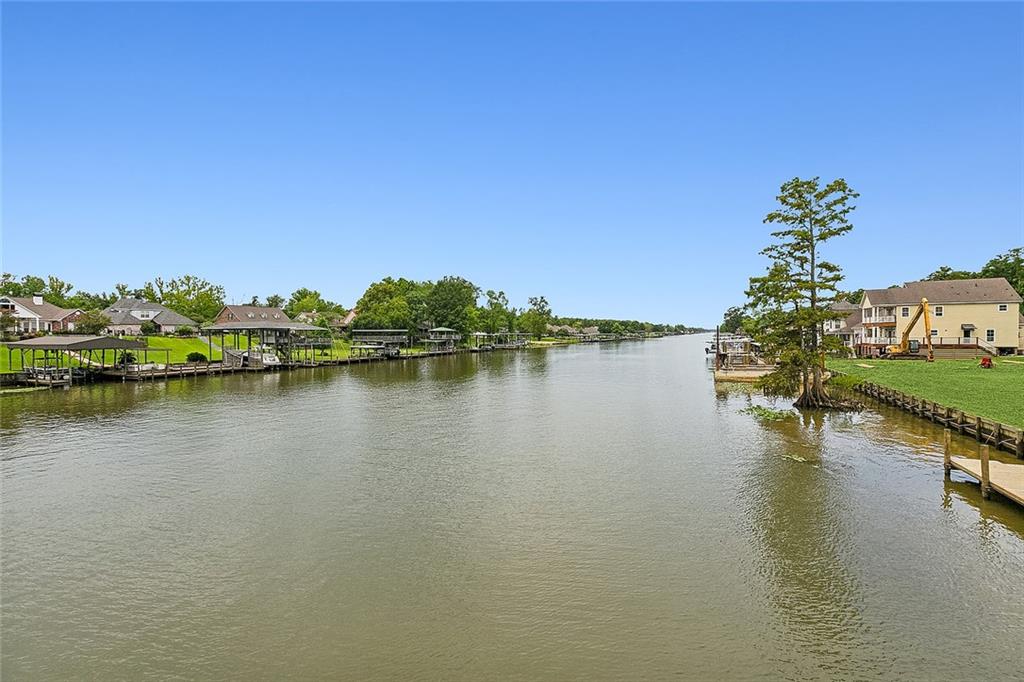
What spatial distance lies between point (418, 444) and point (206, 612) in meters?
12.5

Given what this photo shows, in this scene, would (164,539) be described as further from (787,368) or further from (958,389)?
(958,389)

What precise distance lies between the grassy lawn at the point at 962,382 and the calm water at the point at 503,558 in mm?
3957

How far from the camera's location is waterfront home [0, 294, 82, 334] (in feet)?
223

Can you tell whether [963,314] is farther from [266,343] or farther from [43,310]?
[43,310]

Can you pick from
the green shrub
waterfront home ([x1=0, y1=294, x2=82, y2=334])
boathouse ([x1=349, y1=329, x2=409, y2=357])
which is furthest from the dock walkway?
waterfront home ([x1=0, y1=294, x2=82, y2=334])

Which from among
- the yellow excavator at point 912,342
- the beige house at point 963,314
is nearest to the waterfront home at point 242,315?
the yellow excavator at point 912,342

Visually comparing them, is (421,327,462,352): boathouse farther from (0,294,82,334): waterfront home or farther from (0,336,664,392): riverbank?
(0,294,82,334): waterfront home

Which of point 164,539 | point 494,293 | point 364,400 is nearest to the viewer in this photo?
point 164,539

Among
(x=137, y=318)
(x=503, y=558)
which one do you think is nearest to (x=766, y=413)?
(x=503, y=558)

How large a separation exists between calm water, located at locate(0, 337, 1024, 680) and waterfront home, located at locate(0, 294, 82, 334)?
60265 millimetres

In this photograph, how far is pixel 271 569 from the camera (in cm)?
1064

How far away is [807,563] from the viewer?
10805mm

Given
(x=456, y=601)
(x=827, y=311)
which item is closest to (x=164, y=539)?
(x=456, y=601)

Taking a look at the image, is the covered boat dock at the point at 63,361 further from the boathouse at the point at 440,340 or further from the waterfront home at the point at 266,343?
the boathouse at the point at 440,340
